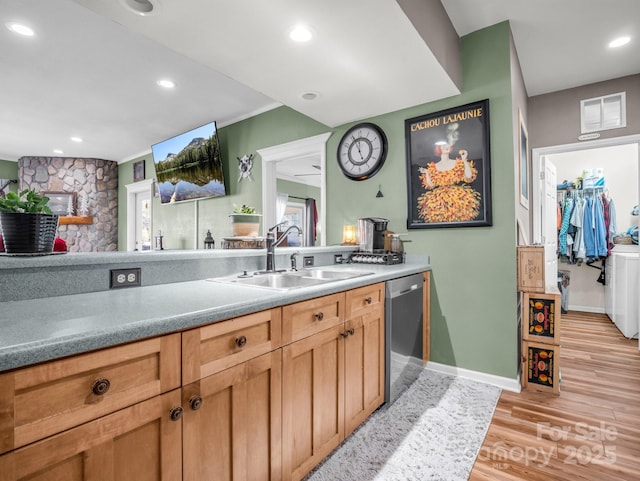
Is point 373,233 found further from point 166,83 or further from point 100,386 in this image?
point 166,83

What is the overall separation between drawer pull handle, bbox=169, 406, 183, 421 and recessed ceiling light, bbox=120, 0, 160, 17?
5.62ft

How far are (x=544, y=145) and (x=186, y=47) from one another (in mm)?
3624

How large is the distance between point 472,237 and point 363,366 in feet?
4.62

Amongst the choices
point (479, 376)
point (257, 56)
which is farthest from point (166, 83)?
point (479, 376)

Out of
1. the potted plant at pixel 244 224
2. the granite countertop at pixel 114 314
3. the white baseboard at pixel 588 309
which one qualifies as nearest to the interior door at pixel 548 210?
the white baseboard at pixel 588 309

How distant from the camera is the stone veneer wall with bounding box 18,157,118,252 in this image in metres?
6.00

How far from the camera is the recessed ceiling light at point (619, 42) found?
2.62 meters

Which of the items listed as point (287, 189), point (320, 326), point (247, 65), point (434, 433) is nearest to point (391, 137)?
point (247, 65)

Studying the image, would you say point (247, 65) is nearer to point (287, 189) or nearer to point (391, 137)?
point (391, 137)

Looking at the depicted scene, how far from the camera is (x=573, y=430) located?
1858mm

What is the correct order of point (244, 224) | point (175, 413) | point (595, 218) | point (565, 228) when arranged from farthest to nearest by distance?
point (565, 228), point (595, 218), point (244, 224), point (175, 413)

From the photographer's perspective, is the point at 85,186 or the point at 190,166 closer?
the point at 190,166

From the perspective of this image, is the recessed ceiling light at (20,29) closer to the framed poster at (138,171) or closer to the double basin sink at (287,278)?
the double basin sink at (287,278)

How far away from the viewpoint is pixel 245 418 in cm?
112
